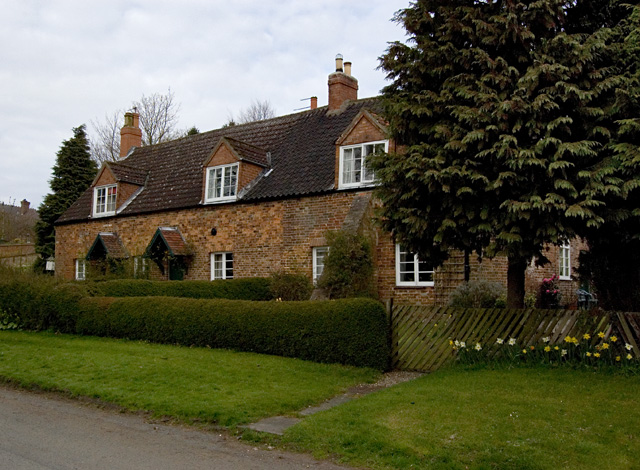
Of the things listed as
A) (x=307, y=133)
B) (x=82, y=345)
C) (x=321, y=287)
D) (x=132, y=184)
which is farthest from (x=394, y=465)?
(x=132, y=184)

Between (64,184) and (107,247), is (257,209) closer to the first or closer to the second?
(107,247)

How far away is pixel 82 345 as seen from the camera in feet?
46.5

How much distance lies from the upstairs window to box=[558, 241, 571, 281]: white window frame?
12644mm

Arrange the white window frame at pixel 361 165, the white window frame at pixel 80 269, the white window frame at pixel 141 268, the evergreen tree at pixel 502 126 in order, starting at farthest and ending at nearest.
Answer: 1. the white window frame at pixel 80 269
2. the white window frame at pixel 141 268
3. the white window frame at pixel 361 165
4. the evergreen tree at pixel 502 126

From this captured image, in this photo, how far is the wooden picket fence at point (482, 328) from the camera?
9578mm

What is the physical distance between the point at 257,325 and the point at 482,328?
5.11 metres

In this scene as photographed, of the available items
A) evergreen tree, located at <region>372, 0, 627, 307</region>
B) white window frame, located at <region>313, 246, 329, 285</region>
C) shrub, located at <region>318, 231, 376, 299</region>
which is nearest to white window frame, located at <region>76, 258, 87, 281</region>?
white window frame, located at <region>313, 246, 329, 285</region>

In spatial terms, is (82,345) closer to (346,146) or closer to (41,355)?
(41,355)

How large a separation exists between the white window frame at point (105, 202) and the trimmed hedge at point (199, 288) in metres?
8.31

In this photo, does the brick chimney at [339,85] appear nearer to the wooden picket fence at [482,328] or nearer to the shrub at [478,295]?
the shrub at [478,295]

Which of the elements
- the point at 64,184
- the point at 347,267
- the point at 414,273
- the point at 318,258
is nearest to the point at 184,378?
the point at 347,267

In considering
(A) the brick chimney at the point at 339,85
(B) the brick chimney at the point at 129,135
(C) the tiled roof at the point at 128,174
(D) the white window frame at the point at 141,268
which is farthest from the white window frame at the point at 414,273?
(B) the brick chimney at the point at 129,135

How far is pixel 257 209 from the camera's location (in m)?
21.1

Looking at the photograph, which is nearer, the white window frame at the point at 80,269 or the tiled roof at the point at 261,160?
the tiled roof at the point at 261,160
